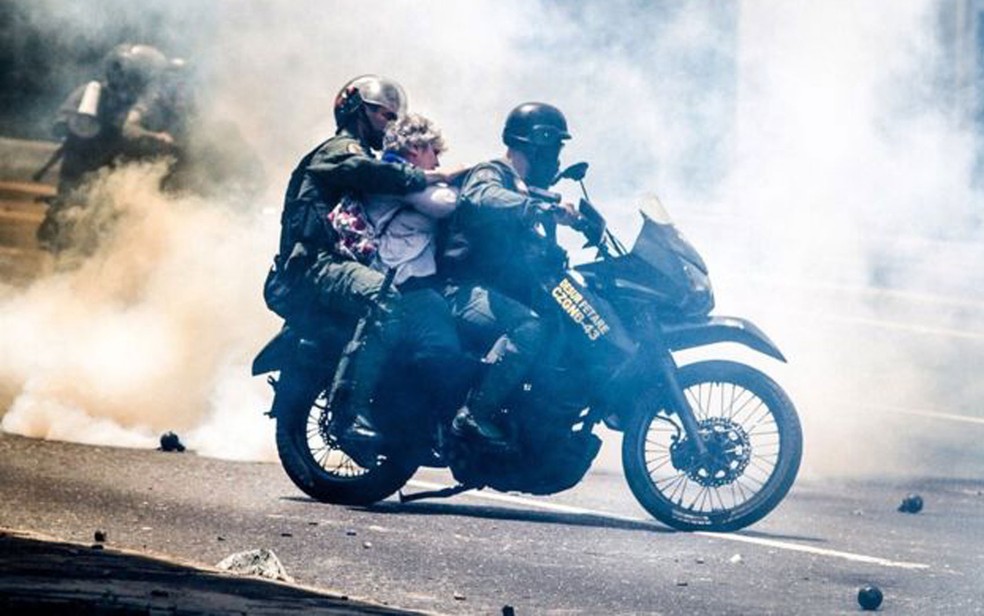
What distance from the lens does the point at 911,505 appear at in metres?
11.8

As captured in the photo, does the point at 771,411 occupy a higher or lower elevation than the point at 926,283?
lower

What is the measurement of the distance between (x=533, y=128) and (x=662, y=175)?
29.2ft

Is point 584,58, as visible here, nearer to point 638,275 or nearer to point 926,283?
point 926,283

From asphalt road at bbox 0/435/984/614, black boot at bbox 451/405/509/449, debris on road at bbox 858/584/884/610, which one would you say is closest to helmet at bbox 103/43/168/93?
asphalt road at bbox 0/435/984/614

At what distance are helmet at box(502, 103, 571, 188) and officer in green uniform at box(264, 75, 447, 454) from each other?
14.9 inches

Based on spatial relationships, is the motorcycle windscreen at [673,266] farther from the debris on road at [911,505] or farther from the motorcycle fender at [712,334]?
the debris on road at [911,505]

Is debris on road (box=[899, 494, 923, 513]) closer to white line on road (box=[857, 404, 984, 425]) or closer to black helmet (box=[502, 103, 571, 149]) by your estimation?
black helmet (box=[502, 103, 571, 149])

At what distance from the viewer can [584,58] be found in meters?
18.3

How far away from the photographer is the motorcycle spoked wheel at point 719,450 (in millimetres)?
10469

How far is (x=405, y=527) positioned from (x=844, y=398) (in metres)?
6.06

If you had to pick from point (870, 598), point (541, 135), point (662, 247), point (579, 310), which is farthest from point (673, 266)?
point (870, 598)

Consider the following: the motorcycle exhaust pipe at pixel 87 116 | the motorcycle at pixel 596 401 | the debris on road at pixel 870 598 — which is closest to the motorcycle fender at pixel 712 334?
the motorcycle at pixel 596 401

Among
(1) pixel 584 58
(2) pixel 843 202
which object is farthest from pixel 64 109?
(2) pixel 843 202

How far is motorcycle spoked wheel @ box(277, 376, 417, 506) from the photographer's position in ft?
35.1
